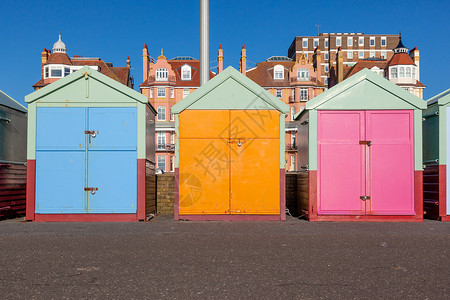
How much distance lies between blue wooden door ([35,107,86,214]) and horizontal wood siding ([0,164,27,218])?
1.03 m

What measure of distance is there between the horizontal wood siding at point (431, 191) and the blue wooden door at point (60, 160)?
25.8ft

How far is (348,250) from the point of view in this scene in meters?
6.29

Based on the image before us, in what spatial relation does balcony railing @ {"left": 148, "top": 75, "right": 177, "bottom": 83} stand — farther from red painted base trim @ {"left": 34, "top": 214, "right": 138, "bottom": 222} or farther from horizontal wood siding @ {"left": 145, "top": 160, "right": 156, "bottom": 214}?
red painted base trim @ {"left": 34, "top": 214, "right": 138, "bottom": 222}

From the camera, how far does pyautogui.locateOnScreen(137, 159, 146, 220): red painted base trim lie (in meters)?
10.4

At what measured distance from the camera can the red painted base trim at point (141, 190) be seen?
411 inches

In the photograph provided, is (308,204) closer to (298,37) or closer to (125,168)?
(125,168)

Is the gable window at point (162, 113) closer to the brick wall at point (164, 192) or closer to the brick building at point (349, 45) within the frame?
the brick wall at point (164, 192)

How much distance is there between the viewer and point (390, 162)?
10.5 metres

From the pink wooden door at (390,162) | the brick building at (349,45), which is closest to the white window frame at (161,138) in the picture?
the pink wooden door at (390,162)

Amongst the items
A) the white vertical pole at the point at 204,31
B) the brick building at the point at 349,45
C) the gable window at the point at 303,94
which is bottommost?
the white vertical pole at the point at 204,31

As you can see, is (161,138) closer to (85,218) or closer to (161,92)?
(161,92)

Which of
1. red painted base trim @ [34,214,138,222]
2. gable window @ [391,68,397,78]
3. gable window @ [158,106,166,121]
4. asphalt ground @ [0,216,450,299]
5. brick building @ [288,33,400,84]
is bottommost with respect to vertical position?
red painted base trim @ [34,214,138,222]

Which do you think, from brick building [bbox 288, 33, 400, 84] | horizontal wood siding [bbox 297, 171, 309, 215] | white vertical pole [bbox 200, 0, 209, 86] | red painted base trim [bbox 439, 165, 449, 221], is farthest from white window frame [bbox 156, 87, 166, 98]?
red painted base trim [bbox 439, 165, 449, 221]

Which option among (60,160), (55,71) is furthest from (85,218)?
(55,71)
